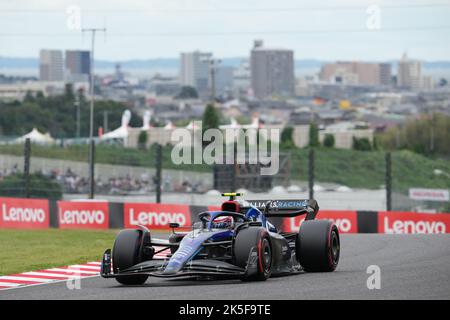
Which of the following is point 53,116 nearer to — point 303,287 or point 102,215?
point 102,215

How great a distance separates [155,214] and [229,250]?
17565 mm

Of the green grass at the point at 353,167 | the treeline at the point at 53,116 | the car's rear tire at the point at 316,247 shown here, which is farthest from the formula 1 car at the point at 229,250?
the treeline at the point at 53,116

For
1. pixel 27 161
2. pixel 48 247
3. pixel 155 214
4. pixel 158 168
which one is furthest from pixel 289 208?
pixel 27 161

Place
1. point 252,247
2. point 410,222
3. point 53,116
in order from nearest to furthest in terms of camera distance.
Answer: point 252,247, point 410,222, point 53,116

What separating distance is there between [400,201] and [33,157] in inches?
678

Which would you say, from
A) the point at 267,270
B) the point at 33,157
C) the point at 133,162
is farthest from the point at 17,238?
the point at 33,157

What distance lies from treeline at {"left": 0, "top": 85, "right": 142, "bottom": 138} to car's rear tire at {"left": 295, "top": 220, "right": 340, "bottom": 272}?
110450 millimetres

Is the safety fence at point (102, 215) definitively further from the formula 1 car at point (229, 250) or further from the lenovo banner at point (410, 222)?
the formula 1 car at point (229, 250)

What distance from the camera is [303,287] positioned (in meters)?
14.7

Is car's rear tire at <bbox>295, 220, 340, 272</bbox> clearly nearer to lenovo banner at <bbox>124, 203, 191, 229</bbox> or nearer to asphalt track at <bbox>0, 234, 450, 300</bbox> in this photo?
asphalt track at <bbox>0, 234, 450, 300</bbox>

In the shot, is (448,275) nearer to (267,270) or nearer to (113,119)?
(267,270)

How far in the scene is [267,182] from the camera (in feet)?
172

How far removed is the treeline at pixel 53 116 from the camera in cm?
13300

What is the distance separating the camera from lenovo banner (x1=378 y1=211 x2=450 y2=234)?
3253cm
